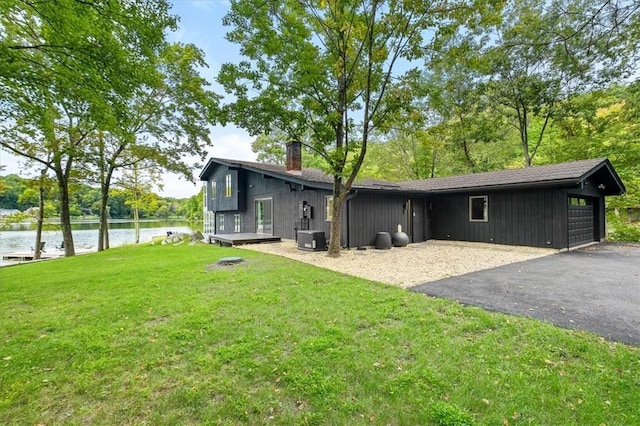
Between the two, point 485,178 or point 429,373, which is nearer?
point 429,373

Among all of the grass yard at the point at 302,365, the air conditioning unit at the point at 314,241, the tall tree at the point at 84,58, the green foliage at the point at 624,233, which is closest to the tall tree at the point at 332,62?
the air conditioning unit at the point at 314,241

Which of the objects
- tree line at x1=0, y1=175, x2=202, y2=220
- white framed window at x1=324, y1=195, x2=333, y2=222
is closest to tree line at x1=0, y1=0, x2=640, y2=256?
tree line at x1=0, y1=175, x2=202, y2=220

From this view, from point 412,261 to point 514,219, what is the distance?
5.20 metres

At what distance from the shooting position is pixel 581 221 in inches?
430

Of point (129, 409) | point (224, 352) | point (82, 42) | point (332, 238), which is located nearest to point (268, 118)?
point (332, 238)

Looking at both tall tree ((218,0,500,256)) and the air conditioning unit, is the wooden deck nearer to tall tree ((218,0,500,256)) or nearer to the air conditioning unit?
the air conditioning unit

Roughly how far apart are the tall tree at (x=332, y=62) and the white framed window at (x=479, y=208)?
5420 millimetres

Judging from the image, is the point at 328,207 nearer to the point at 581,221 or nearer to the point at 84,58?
the point at 84,58

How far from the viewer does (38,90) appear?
4922 mm

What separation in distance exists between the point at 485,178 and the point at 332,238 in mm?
7411

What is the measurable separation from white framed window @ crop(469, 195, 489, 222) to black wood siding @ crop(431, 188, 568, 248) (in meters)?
0.12

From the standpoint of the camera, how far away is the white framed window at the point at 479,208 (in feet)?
37.6

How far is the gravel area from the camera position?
20.3 feet

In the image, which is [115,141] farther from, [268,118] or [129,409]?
[129,409]
